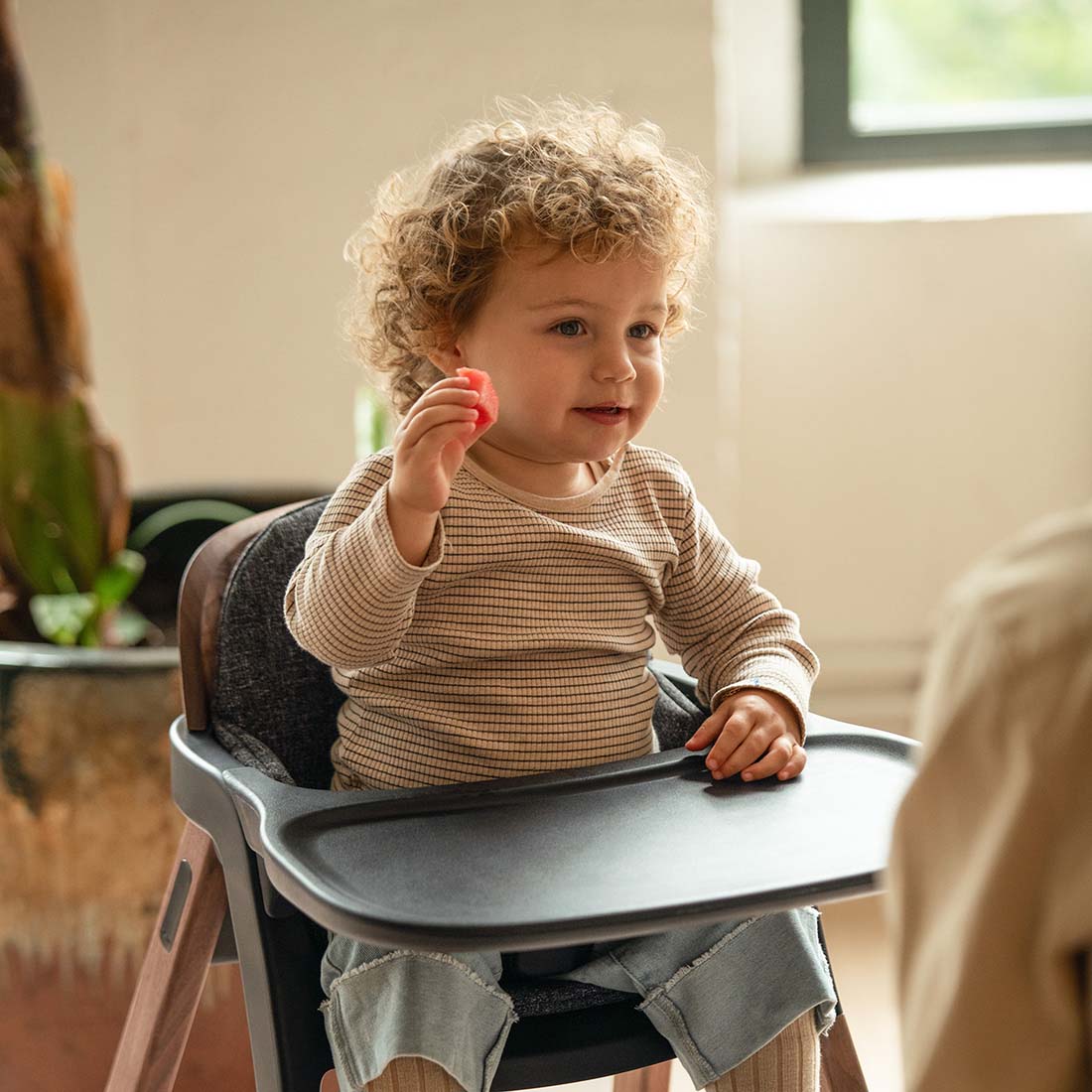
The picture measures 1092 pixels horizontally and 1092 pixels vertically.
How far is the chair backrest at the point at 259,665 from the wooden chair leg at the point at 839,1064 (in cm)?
25

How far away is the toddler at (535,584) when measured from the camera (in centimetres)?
96

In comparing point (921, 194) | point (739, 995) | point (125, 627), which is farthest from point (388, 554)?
point (921, 194)

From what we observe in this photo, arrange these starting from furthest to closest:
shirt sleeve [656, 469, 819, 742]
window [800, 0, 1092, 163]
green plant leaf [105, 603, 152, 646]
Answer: window [800, 0, 1092, 163] < green plant leaf [105, 603, 152, 646] < shirt sleeve [656, 469, 819, 742]

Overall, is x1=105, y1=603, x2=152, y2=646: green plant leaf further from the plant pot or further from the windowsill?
the windowsill

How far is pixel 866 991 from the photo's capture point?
1912 millimetres

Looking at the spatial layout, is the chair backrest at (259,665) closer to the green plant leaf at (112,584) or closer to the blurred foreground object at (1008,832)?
the green plant leaf at (112,584)

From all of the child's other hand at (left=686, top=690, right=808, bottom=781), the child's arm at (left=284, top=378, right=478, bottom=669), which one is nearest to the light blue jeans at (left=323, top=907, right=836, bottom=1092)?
the child's other hand at (left=686, top=690, right=808, bottom=781)

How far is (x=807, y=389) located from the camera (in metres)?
2.40

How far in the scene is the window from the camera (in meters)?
2.56

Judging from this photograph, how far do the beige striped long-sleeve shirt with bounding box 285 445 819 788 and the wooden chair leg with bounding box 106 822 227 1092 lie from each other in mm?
123

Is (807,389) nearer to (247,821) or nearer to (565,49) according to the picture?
(565,49)

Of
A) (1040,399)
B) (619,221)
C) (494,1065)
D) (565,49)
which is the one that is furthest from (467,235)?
(1040,399)

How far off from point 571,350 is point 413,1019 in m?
0.48

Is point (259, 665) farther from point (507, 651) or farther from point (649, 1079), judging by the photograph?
point (649, 1079)
